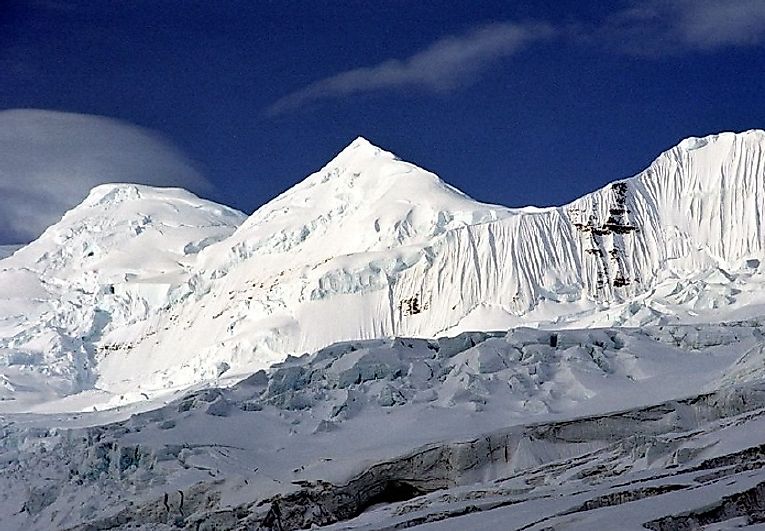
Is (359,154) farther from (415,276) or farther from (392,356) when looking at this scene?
(392,356)

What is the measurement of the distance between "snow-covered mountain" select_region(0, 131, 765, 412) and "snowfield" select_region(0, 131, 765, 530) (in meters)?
0.16

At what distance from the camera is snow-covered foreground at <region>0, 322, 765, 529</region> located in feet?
43.2

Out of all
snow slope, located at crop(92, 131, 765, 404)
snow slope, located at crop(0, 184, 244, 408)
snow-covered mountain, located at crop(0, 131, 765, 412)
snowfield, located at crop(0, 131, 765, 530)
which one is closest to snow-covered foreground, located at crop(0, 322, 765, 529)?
snowfield, located at crop(0, 131, 765, 530)

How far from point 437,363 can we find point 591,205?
3783 cm

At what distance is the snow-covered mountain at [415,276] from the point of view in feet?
175

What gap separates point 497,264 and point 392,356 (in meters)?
34.4

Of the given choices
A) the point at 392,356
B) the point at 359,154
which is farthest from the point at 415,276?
the point at 392,356

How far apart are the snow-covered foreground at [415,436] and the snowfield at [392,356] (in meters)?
0.06

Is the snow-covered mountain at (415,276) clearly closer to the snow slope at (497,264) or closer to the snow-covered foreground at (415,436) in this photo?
the snow slope at (497,264)

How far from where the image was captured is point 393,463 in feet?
54.2

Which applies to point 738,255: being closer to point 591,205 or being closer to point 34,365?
point 591,205

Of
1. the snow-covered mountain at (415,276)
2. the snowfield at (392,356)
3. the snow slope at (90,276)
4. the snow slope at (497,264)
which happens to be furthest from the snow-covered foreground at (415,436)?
the snow slope at (90,276)

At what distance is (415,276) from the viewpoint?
58.8m

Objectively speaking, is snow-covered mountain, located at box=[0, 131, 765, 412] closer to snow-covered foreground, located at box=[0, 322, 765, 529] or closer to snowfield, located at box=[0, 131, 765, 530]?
snowfield, located at box=[0, 131, 765, 530]
